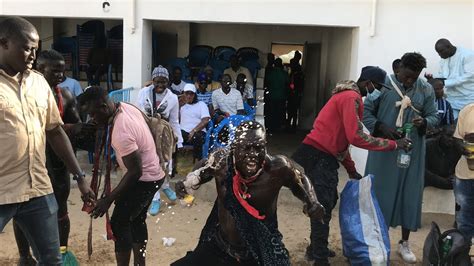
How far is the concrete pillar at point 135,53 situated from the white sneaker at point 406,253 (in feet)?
13.7

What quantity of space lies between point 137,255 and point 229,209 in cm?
126

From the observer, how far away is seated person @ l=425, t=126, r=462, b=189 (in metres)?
5.77

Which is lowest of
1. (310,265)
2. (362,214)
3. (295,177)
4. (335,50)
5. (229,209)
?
(310,265)

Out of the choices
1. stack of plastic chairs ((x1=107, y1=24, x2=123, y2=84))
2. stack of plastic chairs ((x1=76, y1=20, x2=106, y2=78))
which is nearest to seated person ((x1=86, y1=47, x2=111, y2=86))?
stack of plastic chairs ((x1=107, y1=24, x2=123, y2=84))

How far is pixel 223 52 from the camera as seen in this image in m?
9.90

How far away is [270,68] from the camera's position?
32.4 ft

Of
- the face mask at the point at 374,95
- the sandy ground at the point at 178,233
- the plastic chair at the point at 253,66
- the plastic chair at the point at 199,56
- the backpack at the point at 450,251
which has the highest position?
the plastic chair at the point at 199,56

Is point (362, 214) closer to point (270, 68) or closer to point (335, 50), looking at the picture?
point (335, 50)

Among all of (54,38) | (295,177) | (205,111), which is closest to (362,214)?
(295,177)

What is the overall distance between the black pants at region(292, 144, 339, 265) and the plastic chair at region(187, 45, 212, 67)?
5872mm

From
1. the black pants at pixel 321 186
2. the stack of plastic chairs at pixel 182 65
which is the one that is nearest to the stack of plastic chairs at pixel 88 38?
the stack of plastic chairs at pixel 182 65

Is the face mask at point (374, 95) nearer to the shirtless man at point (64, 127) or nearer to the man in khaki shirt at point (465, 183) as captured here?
the man in khaki shirt at point (465, 183)

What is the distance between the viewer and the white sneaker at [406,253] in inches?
178

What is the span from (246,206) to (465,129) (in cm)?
227
